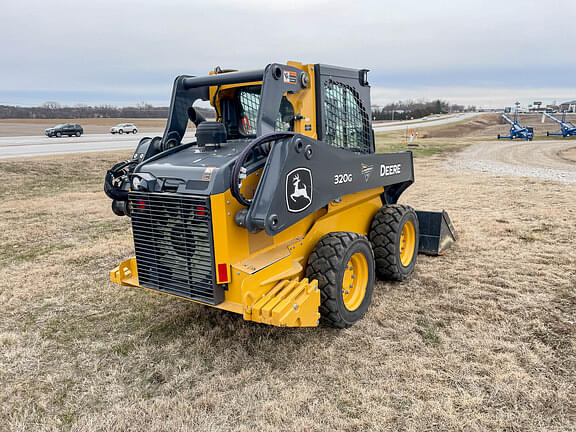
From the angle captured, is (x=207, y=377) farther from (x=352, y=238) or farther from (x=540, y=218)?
(x=540, y=218)

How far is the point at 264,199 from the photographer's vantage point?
10.8 ft

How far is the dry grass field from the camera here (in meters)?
3.02

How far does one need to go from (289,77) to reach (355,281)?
2038 millimetres

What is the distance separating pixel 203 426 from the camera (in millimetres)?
2941

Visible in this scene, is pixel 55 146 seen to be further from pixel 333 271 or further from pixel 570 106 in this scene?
pixel 570 106

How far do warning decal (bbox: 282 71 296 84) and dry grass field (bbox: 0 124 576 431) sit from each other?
2.26m

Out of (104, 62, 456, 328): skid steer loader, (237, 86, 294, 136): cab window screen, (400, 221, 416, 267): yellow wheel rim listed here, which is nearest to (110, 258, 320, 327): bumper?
(104, 62, 456, 328): skid steer loader

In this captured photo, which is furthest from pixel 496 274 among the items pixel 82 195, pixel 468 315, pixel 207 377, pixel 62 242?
pixel 82 195

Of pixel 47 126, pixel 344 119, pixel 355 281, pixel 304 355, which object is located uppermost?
pixel 47 126

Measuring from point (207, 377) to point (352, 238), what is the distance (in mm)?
1738

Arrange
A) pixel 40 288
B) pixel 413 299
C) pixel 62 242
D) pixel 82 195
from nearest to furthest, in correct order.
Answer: pixel 413 299 → pixel 40 288 → pixel 62 242 → pixel 82 195

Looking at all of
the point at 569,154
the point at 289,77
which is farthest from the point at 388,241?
the point at 569,154

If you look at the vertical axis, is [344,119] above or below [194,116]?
below

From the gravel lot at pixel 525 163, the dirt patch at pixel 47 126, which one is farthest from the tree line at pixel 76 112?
the gravel lot at pixel 525 163
